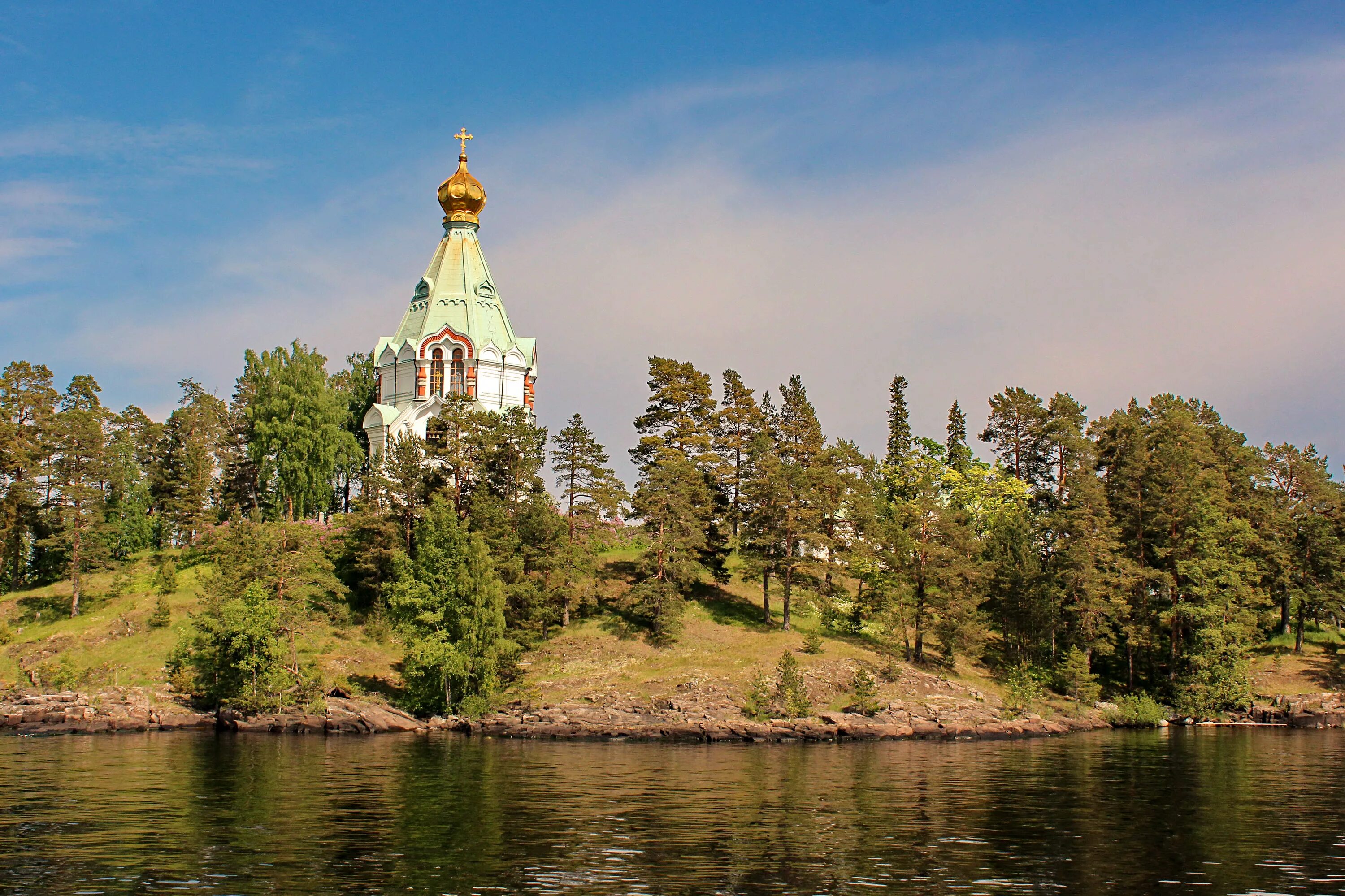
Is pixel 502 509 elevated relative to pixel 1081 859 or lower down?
elevated

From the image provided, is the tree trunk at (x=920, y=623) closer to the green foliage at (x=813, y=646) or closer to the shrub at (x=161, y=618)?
the green foliage at (x=813, y=646)

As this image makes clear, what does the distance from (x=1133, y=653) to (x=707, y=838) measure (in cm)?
5389

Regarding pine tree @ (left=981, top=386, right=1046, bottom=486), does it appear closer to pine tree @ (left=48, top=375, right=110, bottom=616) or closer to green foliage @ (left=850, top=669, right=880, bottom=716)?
green foliage @ (left=850, top=669, right=880, bottom=716)

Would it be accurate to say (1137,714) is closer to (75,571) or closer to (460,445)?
(460,445)

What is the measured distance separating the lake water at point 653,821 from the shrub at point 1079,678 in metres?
17.3

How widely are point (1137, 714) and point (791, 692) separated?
22187mm

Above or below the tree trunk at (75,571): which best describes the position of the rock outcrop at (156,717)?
below

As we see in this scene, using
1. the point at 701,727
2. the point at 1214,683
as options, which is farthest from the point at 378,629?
the point at 1214,683

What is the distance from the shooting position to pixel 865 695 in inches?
2212

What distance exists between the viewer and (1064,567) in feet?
224

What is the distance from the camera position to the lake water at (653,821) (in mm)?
21453

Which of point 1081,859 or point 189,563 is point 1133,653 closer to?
point 1081,859

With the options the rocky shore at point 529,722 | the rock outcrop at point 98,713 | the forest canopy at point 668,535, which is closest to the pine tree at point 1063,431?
the forest canopy at point 668,535

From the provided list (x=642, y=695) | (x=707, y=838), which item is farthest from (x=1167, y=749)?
(x=707, y=838)
